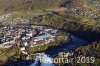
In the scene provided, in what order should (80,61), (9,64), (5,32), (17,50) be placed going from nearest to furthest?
(80,61) → (9,64) → (17,50) → (5,32)

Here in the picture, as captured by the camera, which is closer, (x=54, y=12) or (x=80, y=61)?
(x=80, y=61)

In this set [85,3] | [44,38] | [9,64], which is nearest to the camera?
[9,64]

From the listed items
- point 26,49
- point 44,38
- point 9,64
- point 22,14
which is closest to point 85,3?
point 22,14

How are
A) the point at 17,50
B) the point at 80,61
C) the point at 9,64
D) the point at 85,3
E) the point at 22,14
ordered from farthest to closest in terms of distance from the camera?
the point at 85,3, the point at 22,14, the point at 17,50, the point at 9,64, the point at 80,61

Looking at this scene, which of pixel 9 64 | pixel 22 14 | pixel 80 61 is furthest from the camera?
pixel 22 14

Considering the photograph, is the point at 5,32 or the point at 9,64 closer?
the point at 9,64

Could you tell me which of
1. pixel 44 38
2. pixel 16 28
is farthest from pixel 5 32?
pixel 44 38

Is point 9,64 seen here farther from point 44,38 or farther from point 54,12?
point 54,12

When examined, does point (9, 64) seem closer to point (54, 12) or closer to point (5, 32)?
point (5, 32)
